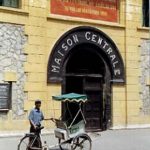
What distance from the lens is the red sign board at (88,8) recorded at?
21.7m

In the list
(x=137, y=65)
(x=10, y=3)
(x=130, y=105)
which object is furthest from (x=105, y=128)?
(x=10, y=3)

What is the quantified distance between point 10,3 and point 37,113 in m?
7.07

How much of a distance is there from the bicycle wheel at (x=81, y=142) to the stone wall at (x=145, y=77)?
9.11 meters

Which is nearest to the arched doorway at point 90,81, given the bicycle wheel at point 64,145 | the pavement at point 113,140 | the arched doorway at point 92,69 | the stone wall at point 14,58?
the arched doorway at point 92,69

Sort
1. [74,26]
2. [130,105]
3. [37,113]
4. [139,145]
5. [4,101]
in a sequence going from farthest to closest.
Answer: [130,105] → [74,26] → [4,101] → [139,145] → [37,113]

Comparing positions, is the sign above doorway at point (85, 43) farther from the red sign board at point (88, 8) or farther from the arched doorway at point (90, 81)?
the red sign board at point (88, 8)

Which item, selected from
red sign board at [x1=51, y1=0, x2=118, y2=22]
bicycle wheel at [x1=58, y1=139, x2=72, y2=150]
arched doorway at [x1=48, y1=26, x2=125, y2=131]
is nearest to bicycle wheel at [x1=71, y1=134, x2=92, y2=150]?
bicycle wheel at [x1=58, y1=139, x2=72, y2=150]

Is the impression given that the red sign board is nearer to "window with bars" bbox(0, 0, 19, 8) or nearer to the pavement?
"window with bars" bbox(0, 0, 19, 8)

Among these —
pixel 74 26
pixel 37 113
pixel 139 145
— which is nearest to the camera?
pixel 37 113

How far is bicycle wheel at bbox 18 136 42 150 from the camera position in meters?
14.8

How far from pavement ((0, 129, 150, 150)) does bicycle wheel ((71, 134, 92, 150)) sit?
111cm

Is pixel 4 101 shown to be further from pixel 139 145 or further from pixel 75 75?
pixel 139 145

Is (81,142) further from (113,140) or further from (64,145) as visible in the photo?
(113,140)

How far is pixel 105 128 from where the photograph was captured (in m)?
23.1
